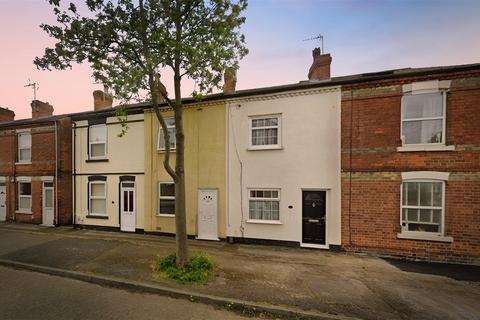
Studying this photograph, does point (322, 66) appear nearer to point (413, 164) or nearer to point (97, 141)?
point (413, 164)

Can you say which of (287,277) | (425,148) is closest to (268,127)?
(425,148)

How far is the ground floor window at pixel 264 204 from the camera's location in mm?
9602

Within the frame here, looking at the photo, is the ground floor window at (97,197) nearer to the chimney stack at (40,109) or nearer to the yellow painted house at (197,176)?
the yellow painted house at (197,176)

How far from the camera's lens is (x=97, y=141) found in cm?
1265

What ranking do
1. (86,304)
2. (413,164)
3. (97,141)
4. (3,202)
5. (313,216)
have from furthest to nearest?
(3,202) < (97,141) < (313,216) < (413,164) < (86,304)

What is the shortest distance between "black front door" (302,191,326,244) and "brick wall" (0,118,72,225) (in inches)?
509

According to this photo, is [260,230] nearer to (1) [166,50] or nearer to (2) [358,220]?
(2) [358,220]

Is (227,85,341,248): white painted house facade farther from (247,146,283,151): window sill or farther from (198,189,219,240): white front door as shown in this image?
(198,189,219,240): white front door

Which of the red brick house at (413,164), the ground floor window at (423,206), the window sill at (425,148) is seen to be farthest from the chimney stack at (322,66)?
the ground floor window at (423,206)

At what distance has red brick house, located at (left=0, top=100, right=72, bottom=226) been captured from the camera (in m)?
13.0

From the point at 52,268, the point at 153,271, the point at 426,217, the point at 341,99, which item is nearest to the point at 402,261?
the point at 426,217

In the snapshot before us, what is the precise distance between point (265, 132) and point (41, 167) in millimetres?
13104

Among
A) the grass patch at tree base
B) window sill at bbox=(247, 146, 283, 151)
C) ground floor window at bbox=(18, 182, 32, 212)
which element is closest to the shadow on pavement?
window sill at bbox=(247, 146, 283, 151)

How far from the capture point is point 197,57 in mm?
6129
